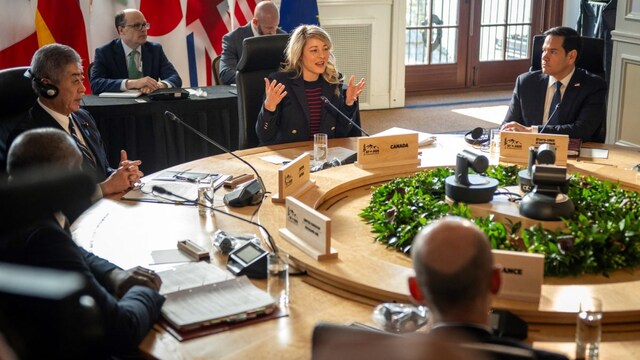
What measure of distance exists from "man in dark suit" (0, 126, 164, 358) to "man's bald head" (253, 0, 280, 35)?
4.15 meters

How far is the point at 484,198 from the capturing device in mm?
3080

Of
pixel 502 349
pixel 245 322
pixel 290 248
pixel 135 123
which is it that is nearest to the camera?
pixel 502 349

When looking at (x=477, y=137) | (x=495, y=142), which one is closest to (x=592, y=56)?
(x=477, y=137)

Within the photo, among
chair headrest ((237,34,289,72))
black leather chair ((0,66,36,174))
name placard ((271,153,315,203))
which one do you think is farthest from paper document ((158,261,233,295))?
chair headrest ((237,34,289,72))

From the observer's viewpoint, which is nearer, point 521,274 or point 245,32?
point 521,274

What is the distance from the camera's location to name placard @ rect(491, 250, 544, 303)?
2.32 m

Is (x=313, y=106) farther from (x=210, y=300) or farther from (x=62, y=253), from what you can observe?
(x=62, y=253)

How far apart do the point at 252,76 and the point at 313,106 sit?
374mm

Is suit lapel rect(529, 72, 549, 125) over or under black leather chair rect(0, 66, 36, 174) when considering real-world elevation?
under

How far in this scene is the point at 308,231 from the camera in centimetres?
274

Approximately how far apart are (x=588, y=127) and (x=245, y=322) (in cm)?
259

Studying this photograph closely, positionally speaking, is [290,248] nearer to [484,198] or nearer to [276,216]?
[276,216]

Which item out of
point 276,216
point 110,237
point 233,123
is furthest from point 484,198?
point 233,123

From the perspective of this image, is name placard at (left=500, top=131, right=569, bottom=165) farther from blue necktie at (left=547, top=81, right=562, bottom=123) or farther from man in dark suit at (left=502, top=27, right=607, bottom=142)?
blue necktie at (left=547, top=81, right=562, bottom=123)
